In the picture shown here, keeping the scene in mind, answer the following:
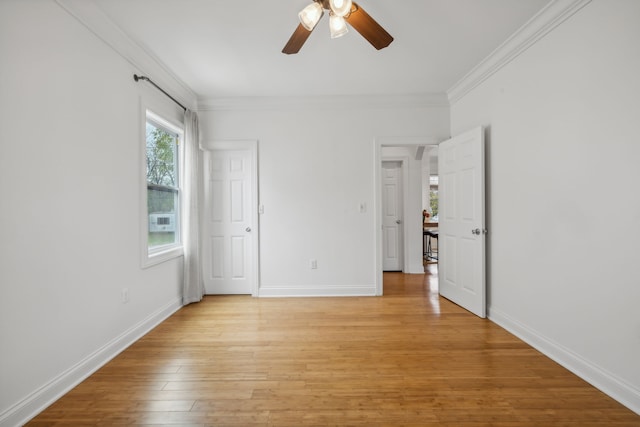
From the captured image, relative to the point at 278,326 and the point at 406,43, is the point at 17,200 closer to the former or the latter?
the point at 278,326

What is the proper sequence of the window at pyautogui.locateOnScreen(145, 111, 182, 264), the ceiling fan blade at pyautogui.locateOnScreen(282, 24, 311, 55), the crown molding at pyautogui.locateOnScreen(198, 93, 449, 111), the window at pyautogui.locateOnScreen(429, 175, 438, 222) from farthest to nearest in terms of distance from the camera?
1. the window at pyautogui.locateOnScreen(429, 175, 438, 222)
2. the crown molding at pyautogui.locateOnScreen(198, 93, 449, 111)
3. the window at pyautogui.locateOnScreen(145, 111, 182, 264)
4. the ceiling fan blade at pyautogui.locateOnScreen(282, 24, 311, 55)

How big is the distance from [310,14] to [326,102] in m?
2.13

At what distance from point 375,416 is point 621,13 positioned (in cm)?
284

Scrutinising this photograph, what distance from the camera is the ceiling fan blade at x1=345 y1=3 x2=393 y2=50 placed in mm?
1847

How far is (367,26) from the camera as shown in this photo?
1930mm

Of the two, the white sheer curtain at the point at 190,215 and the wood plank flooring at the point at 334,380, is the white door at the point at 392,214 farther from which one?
the white sheer curtain at the point at 190,215

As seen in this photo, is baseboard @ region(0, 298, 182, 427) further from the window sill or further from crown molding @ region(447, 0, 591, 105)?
crown molding @ region(447, 0, 591, 105)

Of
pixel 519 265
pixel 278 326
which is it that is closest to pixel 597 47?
pixel 519 265

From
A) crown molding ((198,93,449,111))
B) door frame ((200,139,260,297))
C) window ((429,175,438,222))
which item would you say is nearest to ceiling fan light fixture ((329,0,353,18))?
crown molding ((198,93,449,111))

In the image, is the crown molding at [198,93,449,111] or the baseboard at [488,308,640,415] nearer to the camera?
the baseboard at [488,308,640,415]

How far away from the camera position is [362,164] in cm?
404

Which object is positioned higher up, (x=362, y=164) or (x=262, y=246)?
(x=362, y=164)

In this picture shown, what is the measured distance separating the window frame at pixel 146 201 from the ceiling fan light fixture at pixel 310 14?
1882 millimetres

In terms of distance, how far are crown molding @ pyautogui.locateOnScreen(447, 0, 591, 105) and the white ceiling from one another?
7 centimetres
